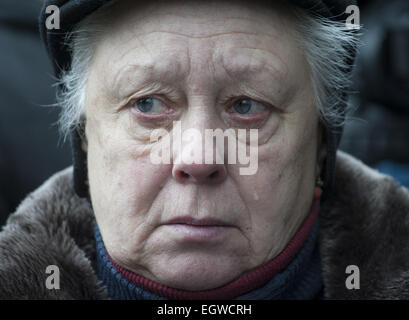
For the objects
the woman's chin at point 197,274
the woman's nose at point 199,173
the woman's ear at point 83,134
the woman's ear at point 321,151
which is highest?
the woman's ear at point 83,134

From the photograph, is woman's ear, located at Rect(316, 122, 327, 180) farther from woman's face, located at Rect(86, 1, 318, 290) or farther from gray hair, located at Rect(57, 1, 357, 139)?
woman's face, located at Rect(86, 1, 318, 290)

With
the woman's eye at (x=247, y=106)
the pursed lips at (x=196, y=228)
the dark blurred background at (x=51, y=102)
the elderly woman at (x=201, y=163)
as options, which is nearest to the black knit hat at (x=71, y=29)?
the elderly woman at (x=201, y=163)

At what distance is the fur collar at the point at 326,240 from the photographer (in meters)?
2.08

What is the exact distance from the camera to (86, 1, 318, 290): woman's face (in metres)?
1.96

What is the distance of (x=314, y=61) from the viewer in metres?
2.19

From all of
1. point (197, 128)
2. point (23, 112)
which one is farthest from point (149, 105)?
point (23, 112)

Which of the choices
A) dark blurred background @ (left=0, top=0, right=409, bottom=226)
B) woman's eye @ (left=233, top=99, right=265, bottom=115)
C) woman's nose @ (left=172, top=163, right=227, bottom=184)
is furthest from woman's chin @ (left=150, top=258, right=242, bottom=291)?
dark blurred background @ (left=0, top=0, right=409, bottom=226)

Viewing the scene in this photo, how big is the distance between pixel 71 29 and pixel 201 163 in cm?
84

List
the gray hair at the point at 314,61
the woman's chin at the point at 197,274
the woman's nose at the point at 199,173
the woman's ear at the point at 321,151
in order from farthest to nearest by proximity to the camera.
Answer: the woman's ear at the point at 321,151 → the gray hair at the point at 314,61 → the woman's chin at the point at 197,274 → the woman's nose at the point at 199,173

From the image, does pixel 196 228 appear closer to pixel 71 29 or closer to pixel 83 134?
pixel 83 134

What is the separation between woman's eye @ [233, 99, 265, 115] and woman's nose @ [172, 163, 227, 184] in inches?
10.1

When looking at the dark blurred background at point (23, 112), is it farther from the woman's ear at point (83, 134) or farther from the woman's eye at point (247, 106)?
the woman's eye at point (247, 106)

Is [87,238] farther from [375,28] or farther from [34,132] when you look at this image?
[375,28]
